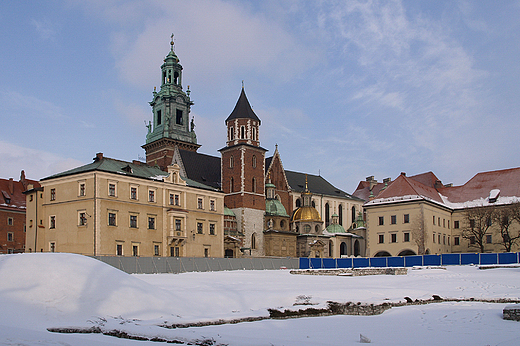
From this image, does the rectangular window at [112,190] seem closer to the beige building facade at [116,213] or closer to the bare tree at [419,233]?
the beige building facade at [116,213]

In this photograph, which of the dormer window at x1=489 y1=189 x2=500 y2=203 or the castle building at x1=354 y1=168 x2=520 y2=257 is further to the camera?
the dormer window at x1=489 y1=189 x2=500 y2=203

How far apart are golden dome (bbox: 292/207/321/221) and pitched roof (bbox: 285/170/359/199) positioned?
6235 mm

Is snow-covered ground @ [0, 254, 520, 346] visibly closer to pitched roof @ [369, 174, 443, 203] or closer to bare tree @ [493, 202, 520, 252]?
bare tree @ [493, 202, 520, 252]

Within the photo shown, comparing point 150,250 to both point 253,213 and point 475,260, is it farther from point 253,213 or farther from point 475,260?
point 475,260

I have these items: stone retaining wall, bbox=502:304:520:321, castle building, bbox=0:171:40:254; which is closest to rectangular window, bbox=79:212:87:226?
castle building, bbox=0:171:40:254

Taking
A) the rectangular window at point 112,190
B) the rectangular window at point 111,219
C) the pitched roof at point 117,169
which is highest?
the pitched roof at point 117,169

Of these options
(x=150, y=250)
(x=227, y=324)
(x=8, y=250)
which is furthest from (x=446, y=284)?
(x=8, y=250)

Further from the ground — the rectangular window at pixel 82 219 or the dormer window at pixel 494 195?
the dormer window at pixel 494 195

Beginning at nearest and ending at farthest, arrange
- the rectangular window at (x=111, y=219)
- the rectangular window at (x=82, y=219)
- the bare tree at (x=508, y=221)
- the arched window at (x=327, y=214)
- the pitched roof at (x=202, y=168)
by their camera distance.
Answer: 1. the rectangular window at (x=82, y=219)
2. the rectangular window at (x=111, y=219)
3. the bare tree at (x=508, y=221)
4. the pitched roof at (x=202, y=168)
5. the arched window at (x=327, y=214)

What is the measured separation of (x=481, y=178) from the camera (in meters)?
81.2

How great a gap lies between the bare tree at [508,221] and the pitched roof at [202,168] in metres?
40.1

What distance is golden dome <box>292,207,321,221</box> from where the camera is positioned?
8744 centimetres

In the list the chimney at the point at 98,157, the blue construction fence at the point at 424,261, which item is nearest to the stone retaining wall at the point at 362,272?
the blue construction fence at the point at 424,261

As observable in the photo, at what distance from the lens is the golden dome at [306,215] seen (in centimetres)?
8744
